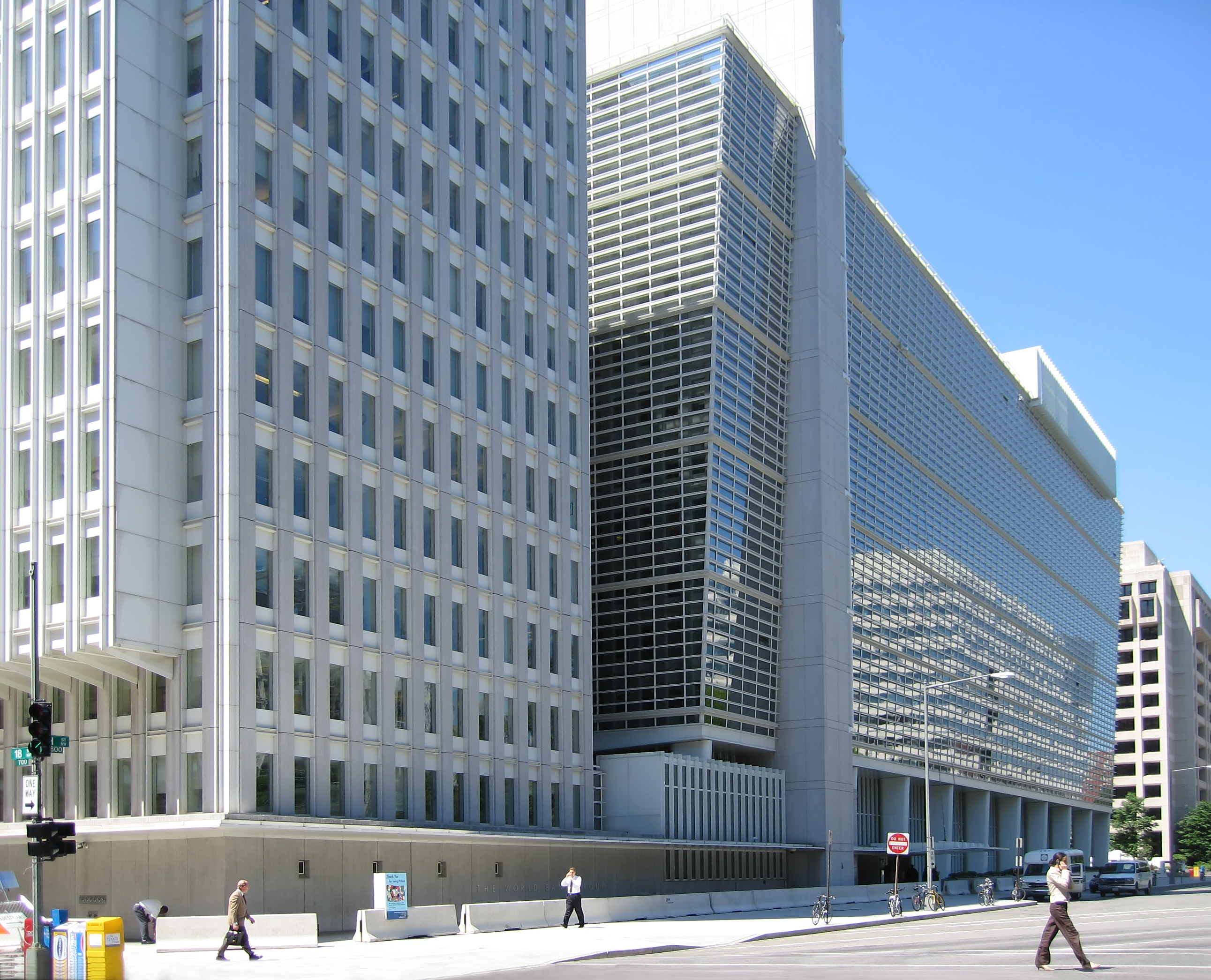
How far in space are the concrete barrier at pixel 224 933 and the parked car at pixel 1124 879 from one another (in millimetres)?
52564

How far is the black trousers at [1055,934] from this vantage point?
23594mm

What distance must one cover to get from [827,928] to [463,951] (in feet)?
50.8

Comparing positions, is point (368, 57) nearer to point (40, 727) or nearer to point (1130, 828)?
point (40, 727)

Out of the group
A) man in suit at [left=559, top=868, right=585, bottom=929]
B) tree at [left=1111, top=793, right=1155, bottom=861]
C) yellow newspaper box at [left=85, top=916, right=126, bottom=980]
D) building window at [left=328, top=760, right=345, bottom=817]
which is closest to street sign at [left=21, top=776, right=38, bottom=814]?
yellow newspaper box at [left=85, top=916, right=126, bottom=980]

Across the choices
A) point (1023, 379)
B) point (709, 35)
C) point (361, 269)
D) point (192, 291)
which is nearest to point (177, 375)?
point (192, 291)

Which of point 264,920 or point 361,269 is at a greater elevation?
point 361,269

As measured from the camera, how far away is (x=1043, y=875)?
71.4 m

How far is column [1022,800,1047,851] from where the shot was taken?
115 m

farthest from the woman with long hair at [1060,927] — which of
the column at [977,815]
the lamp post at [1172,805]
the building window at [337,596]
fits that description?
the lamp post at [1172,805]

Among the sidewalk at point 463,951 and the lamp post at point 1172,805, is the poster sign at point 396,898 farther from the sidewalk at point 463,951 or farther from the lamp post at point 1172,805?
the lamp post at point 1172,805

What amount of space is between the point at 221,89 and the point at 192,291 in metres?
6.25

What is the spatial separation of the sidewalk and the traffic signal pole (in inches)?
93.3

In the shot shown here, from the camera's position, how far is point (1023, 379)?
4872 inches

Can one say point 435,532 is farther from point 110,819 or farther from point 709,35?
point 709,35
